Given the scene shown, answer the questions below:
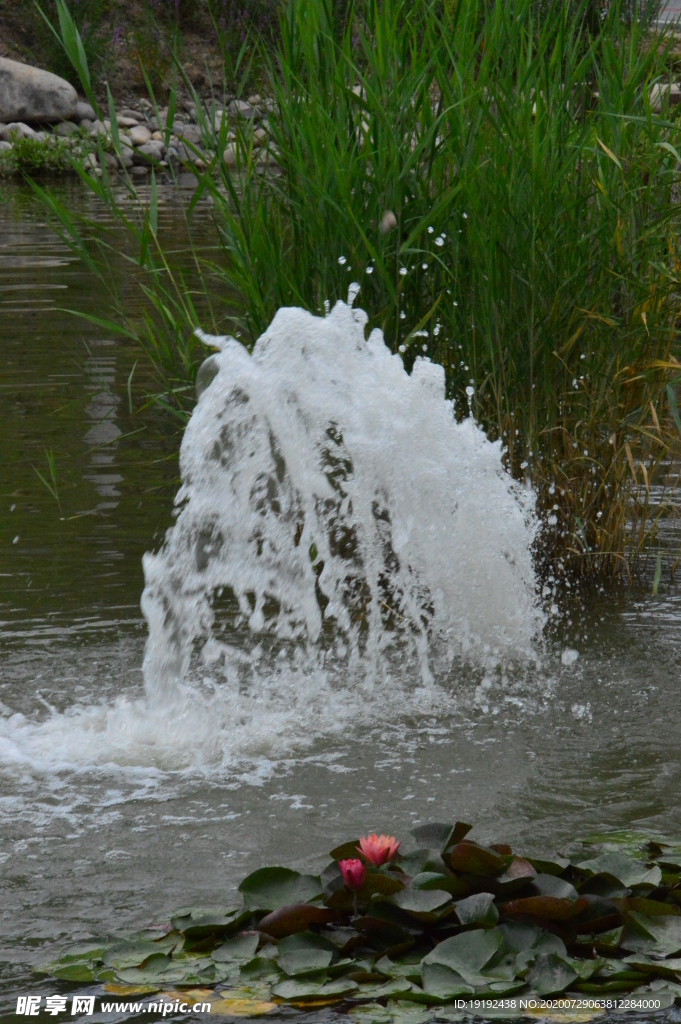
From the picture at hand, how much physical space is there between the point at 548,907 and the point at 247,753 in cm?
122

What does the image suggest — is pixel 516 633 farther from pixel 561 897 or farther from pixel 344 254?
pixel 561 897

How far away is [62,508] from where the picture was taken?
5617mm

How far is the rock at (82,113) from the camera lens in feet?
68.1

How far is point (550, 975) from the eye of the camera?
92.7 inches

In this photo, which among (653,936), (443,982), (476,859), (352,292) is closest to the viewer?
(443,982)

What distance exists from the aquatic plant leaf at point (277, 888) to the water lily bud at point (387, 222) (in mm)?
2360

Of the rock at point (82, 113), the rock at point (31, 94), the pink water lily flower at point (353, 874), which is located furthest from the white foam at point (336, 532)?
the rock at point (82, 113)

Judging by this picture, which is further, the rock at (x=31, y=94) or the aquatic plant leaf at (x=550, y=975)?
the rock at (x=31, y=94)

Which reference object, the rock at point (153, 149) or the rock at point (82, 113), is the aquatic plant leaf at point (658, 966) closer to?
the rock at point (153, 149)

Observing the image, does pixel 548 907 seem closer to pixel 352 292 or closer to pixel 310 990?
pixel 310 990

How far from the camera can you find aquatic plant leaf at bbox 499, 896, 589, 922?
2467mm

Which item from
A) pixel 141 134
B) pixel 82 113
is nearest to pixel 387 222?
pixel 141 134

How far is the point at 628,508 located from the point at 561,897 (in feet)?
8.28

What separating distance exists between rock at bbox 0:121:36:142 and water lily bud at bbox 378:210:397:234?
1653 centimetres
